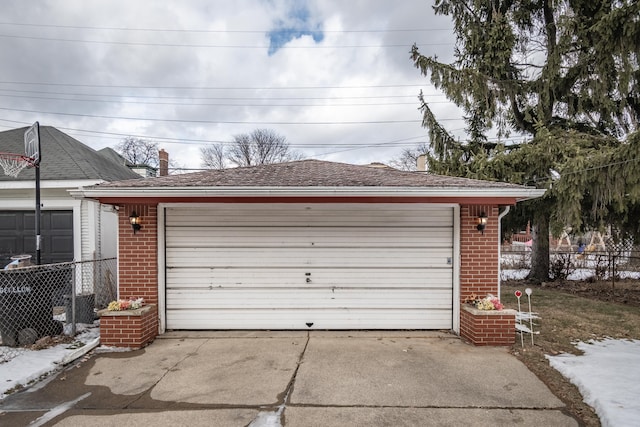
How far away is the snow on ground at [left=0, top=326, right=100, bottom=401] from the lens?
3.78m

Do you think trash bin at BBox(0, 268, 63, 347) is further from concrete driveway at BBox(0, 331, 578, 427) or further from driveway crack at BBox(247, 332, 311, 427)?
driveway crack at BBox(247, 332, 311, 427)

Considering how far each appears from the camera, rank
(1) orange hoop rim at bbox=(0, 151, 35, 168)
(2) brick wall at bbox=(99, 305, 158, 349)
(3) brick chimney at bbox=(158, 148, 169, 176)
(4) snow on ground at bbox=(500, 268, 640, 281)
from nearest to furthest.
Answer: (2) brick wall at bbox=(99, 305, 158, 349) < (1) orange hoop rim at bbox=(0, 151, 35, 168) < (4) snow on ground at bbox=(500, 268, 640, 281) < (3) brick chimney at bbox=(158, 148, 169, 176)

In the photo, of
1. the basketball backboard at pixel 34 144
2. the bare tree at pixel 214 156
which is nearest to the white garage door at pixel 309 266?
the basketball backboard at pixel 34 144

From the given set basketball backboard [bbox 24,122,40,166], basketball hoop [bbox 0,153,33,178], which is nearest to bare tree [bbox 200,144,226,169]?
basketball hoop [bbox 0,153,33,178]

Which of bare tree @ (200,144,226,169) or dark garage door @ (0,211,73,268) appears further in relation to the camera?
bare tree @ (200,144,226,169)

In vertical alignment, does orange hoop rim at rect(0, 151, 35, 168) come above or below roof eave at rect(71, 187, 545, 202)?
above

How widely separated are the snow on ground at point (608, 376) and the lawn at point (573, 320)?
10 cm

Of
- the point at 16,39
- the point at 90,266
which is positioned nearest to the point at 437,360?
the point at 90,266

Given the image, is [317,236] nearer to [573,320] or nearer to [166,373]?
[166,373]

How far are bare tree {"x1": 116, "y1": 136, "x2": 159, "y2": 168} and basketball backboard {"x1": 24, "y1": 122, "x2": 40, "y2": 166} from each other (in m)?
30.9

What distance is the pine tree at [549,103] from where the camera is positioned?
7.48 metres

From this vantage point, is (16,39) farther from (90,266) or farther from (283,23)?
(90,266)

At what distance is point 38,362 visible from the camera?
14.0ft

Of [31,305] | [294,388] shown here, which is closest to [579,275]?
[294,388]
